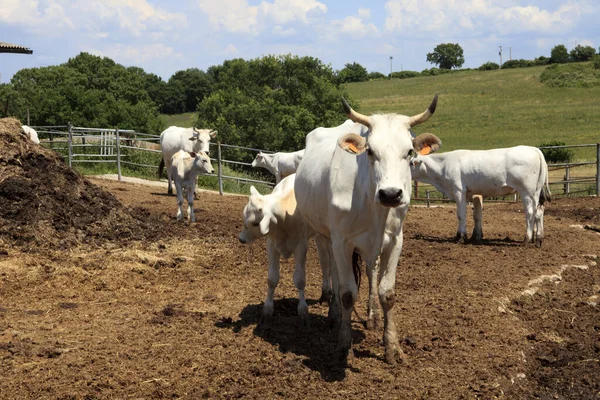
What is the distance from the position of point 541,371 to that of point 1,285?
6356 millimetres

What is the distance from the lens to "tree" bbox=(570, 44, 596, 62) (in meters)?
103

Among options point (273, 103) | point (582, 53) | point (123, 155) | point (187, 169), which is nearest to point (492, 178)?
point (187, 169)

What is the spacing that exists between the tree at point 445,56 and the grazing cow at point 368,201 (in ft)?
471

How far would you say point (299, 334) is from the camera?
23.1 feet

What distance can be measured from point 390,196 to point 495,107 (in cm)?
7524

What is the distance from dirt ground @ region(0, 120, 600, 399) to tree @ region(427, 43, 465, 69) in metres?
136

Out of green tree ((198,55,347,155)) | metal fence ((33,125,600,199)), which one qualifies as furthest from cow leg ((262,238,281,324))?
green tree ((198,55,347,155))

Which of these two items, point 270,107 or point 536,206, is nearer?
point 536,206

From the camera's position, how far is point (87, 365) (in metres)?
5.96

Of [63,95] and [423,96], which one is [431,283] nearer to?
[63,95]

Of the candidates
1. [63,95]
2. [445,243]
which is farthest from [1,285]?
[63,95]

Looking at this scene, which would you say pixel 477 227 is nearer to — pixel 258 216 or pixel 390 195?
pixel 258 216

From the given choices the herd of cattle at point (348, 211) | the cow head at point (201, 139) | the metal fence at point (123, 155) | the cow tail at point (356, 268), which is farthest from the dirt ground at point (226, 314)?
the metal fence at point (123, 155)

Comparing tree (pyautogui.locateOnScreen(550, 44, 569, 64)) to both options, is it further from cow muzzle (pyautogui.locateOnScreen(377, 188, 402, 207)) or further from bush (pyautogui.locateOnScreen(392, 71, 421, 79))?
cow muzzle (pyautogui.locateOnScreen(377, 188, 402, 207))
